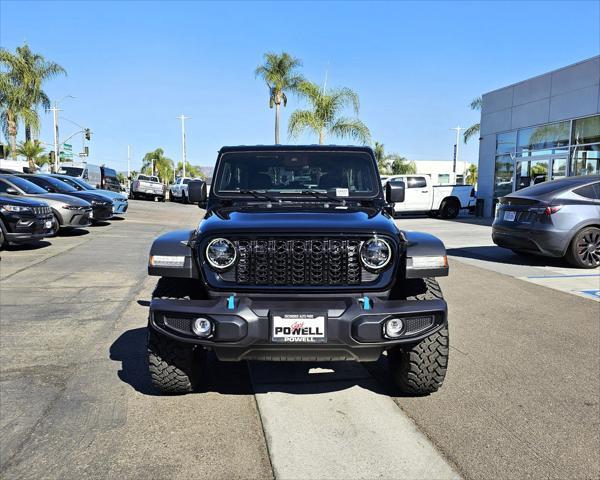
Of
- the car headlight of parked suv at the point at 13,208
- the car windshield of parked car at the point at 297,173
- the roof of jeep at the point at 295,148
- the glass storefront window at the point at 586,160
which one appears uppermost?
the glass storefront window at the point at 586,160

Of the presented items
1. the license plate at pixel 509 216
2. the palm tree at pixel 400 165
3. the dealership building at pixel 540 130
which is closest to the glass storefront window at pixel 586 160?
the dealership building at pixel 540 130

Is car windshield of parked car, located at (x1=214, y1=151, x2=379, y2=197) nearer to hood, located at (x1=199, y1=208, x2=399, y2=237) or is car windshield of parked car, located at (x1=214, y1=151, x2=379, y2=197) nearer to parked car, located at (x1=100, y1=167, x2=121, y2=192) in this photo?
hood, located at (x1=199, y1=208, x2=399, y2=237)

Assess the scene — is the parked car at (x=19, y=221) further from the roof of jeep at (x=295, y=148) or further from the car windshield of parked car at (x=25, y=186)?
the roof of jeep at (x=295, y=148)

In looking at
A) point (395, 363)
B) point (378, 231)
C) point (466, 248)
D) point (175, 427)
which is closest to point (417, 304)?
point (378, 231)

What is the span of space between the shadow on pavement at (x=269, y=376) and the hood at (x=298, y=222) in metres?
1.26

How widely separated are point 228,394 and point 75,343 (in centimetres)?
195

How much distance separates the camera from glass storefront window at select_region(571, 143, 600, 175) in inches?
655

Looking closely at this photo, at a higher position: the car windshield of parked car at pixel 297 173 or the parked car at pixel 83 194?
the car windshield of parked car at pixel 297 173

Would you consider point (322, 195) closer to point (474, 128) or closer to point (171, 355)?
point (171, 355)

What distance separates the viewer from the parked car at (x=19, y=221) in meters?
10.3

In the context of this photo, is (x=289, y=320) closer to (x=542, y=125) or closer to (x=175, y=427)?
(x=175, y=427)

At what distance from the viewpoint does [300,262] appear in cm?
326

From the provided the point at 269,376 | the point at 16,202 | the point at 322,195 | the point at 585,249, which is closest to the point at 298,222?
the point at 322,195

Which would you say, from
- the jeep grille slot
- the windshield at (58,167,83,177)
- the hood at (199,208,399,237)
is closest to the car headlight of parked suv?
the hood at (199,208,399,237)
